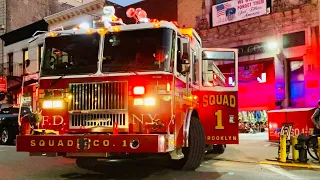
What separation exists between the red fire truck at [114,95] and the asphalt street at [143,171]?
632mm

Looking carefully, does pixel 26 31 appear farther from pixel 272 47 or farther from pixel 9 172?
pixel 9 172

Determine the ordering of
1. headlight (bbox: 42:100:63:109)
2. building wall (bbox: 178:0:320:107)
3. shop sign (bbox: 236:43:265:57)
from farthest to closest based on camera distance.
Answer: shop sign (bbox: 236:43:265:57)
building wall (bbox: 178:0:320:107)
headlight (bbox: 42:100:63:109)

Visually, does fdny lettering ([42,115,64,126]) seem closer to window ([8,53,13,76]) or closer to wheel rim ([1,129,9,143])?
wheel rim ([1,129,9,143])

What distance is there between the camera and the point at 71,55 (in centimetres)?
757

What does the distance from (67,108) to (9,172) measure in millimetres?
2030

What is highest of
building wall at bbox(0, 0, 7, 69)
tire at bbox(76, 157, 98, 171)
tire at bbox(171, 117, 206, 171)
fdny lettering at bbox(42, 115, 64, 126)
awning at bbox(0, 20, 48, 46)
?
building wall at bbox(0, 0, 7, 69)

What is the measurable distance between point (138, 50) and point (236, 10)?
14734 mm

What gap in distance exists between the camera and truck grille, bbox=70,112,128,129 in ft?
22.7

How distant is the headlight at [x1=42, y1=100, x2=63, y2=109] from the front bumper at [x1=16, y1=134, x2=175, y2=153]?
74 cm

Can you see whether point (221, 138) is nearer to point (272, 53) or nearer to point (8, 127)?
point (8, 127)

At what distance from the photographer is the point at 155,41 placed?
7184mm

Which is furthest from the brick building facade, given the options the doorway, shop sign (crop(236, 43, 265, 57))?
the doorway

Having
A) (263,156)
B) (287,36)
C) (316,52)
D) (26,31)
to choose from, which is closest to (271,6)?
(287,36)

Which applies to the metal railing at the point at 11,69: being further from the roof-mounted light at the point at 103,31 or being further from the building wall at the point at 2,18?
the roof-mounted light at the point at 103,31
